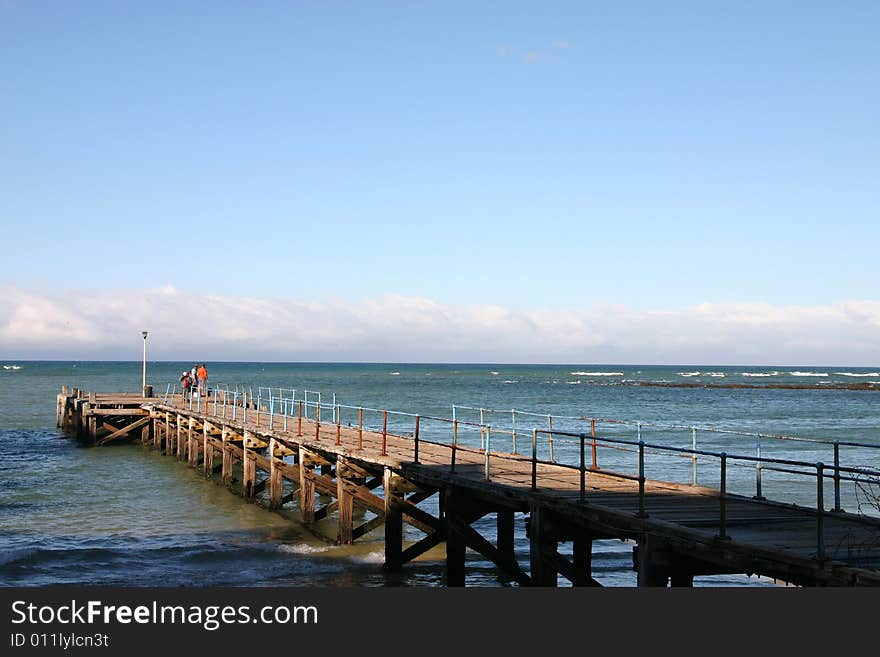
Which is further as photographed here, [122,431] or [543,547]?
[122,431]

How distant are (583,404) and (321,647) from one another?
2769 inches

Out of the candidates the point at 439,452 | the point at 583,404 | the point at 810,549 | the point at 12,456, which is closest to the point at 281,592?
the point at 810,549

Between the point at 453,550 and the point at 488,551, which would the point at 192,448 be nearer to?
the point at 453,550

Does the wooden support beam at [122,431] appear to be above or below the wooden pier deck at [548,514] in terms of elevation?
below

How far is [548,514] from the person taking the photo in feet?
46.7

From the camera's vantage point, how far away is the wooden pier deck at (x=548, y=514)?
10.9 meters

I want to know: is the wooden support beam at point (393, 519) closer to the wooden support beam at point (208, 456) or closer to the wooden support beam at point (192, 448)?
the wooden support beam at point (208, 456)

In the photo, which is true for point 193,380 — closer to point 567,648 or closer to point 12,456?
point 12,456

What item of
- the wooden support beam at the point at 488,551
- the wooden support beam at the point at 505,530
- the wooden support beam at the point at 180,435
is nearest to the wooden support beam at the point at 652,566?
the wooden support beam at the point at 488,551

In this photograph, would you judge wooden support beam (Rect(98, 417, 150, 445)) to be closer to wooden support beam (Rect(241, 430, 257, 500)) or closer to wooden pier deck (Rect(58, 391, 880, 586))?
wooden pier deck (Rect(58, 391, 880, 586))

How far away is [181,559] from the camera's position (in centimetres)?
1953

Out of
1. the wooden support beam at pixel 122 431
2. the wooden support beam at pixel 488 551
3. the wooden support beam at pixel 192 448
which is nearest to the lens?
the wooden support beam at pixel 488 551

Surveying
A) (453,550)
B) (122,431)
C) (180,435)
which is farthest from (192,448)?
(453,550)

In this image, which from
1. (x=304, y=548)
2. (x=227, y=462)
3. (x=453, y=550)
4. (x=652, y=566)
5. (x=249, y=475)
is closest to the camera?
(x=652, y=566)
